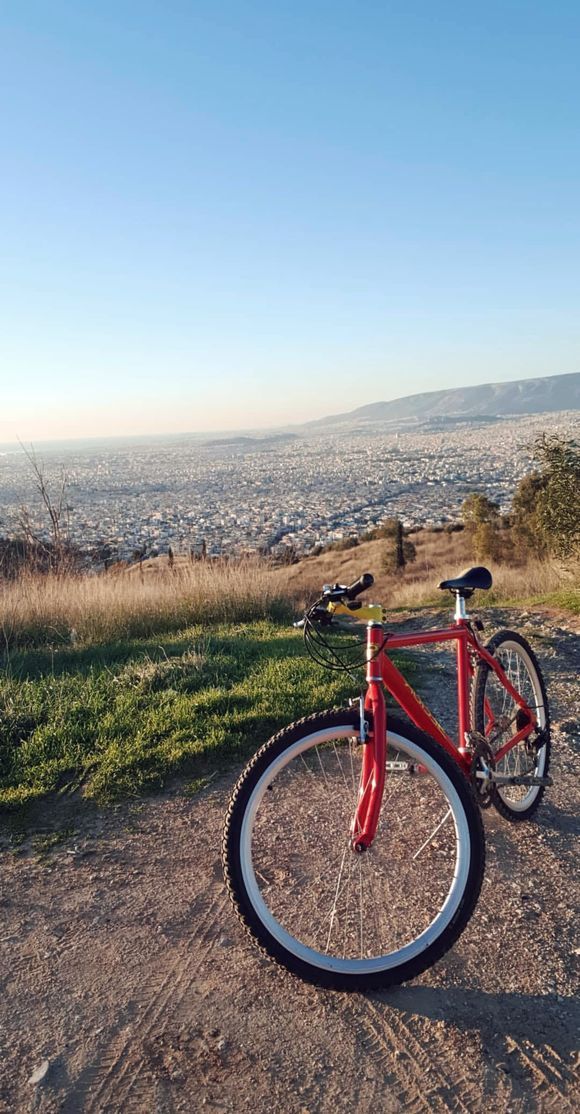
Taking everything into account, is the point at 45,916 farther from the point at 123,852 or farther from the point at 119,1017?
the point at 119,1017

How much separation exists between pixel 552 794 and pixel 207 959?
2.29 m

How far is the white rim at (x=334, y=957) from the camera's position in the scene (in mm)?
2535

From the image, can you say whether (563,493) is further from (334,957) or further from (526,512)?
(526,512)

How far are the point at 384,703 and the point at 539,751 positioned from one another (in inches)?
65.2

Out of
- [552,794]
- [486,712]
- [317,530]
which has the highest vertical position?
[486,712]

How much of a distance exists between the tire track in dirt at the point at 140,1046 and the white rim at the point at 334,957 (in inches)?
16.7

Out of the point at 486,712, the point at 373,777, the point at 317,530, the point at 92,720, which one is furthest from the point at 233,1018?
the point at 317,530

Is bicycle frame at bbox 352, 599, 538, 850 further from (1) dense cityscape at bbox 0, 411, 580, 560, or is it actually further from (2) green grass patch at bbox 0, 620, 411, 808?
(1) dense cityscape at bbox 0, 411, 580, 560

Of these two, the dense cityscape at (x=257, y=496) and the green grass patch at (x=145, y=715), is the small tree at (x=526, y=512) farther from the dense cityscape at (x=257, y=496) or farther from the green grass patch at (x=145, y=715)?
the green grass patch at (x=145, y=715)

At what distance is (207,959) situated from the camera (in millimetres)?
2738

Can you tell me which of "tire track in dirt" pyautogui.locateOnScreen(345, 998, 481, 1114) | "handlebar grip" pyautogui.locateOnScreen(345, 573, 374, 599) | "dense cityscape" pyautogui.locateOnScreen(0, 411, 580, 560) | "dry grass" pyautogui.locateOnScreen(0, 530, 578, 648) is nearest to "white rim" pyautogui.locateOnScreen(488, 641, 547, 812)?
"handlebar grip" pyautogui.locateOnScreen(345, 573, 374, 599)

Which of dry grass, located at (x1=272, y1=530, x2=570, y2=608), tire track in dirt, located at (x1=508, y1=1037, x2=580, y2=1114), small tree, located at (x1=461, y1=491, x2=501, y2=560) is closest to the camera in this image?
tire track in dirt, located at (x1=508, y1=1037, x2=580, y2=1114)

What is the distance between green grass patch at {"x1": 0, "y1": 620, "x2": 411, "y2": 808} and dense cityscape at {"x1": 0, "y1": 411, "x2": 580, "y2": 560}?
6323 mm

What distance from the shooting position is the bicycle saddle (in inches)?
132
